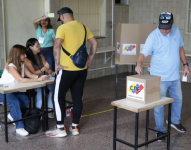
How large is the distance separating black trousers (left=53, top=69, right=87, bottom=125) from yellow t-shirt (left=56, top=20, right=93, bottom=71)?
0.30 feet

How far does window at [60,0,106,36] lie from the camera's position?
635 cm

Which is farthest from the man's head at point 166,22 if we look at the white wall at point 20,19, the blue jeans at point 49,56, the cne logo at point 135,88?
the white wall at point 20,19

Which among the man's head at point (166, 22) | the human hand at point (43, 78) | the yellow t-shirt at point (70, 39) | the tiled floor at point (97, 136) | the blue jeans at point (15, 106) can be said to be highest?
the man's head at point (166, 22)

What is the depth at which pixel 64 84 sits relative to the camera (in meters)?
3.38

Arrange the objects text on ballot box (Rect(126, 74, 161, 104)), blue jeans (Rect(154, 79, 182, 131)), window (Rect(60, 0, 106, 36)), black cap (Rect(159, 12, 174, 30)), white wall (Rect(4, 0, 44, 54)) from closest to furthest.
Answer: text on ballot box (Rect(126, 74, 161, 104)) < black cap (Rect(159, 12, 174, 30)) < blue jeans (Rect(154, 79, 182, 131)) < white wall (Rect(4, 0, 44, 54)) < window (Rect(60, 0, 106, 36))

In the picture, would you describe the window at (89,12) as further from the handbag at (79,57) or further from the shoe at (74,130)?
the shoe at (74,130)

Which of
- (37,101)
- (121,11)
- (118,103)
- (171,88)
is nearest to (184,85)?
(121,11)

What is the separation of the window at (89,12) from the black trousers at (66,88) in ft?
10.00

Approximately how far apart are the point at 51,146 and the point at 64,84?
27.8 inches

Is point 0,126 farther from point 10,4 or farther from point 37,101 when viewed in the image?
point 10,4

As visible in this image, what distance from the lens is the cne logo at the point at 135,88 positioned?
274 cm

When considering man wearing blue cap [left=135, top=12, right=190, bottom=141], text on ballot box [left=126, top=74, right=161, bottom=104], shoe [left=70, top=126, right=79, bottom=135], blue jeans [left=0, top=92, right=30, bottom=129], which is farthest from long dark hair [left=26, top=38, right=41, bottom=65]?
text on ballot box [left=126, top=74, right=161, bottom=104]

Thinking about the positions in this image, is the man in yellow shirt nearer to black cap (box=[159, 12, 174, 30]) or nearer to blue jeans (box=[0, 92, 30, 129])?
blue jeans (box=[0, 92, 30, 129])

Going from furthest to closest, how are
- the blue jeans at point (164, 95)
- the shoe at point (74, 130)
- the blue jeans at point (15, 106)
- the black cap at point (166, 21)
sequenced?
the shoe at point (74, 130)
the blue jeans at point (15, 106)
the blue jeans at point (164, 95)
the black cap at point (166, 21)
